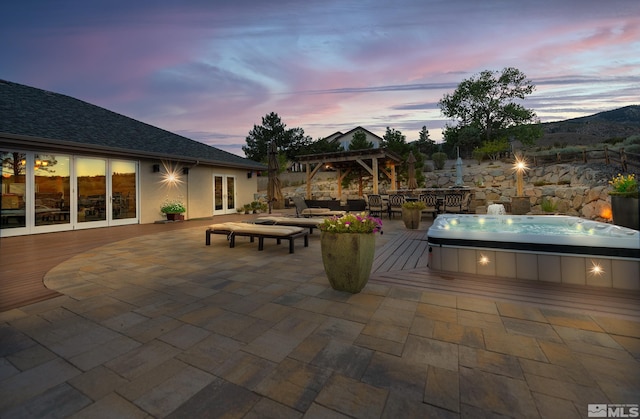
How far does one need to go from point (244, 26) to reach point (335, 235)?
26.3ft

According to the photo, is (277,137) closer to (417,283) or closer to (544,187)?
(544,187)

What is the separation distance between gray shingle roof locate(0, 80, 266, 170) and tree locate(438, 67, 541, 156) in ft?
87.3

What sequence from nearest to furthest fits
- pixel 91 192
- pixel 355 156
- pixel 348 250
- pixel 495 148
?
pixel 348 250 < pixel 91 192 < pixel 355 156 < pixel 495 148

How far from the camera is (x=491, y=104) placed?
2742 centimetres

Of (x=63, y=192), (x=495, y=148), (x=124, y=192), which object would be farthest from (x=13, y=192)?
(x=495, y=148)

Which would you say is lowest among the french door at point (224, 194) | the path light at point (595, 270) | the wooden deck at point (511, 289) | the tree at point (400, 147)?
the wooden deck at point (511, 289)

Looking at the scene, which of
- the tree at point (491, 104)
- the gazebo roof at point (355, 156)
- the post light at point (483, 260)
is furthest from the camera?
the tree at point (491, 104)

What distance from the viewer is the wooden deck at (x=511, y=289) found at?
8.82 ft

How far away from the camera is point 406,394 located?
151 centimetres

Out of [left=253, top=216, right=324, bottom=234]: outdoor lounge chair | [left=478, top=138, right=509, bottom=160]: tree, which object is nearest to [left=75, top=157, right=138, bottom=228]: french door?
[left=253, top=216, right=324, bottom=234]: outdoor lounge chair

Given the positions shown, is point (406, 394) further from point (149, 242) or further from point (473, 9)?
point (473, 9)

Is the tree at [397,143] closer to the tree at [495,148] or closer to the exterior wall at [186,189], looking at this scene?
the exterior wall at [186,189]

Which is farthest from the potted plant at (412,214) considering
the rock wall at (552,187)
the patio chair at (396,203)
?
the rock wall at (552,187)

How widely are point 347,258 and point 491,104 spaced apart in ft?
104
